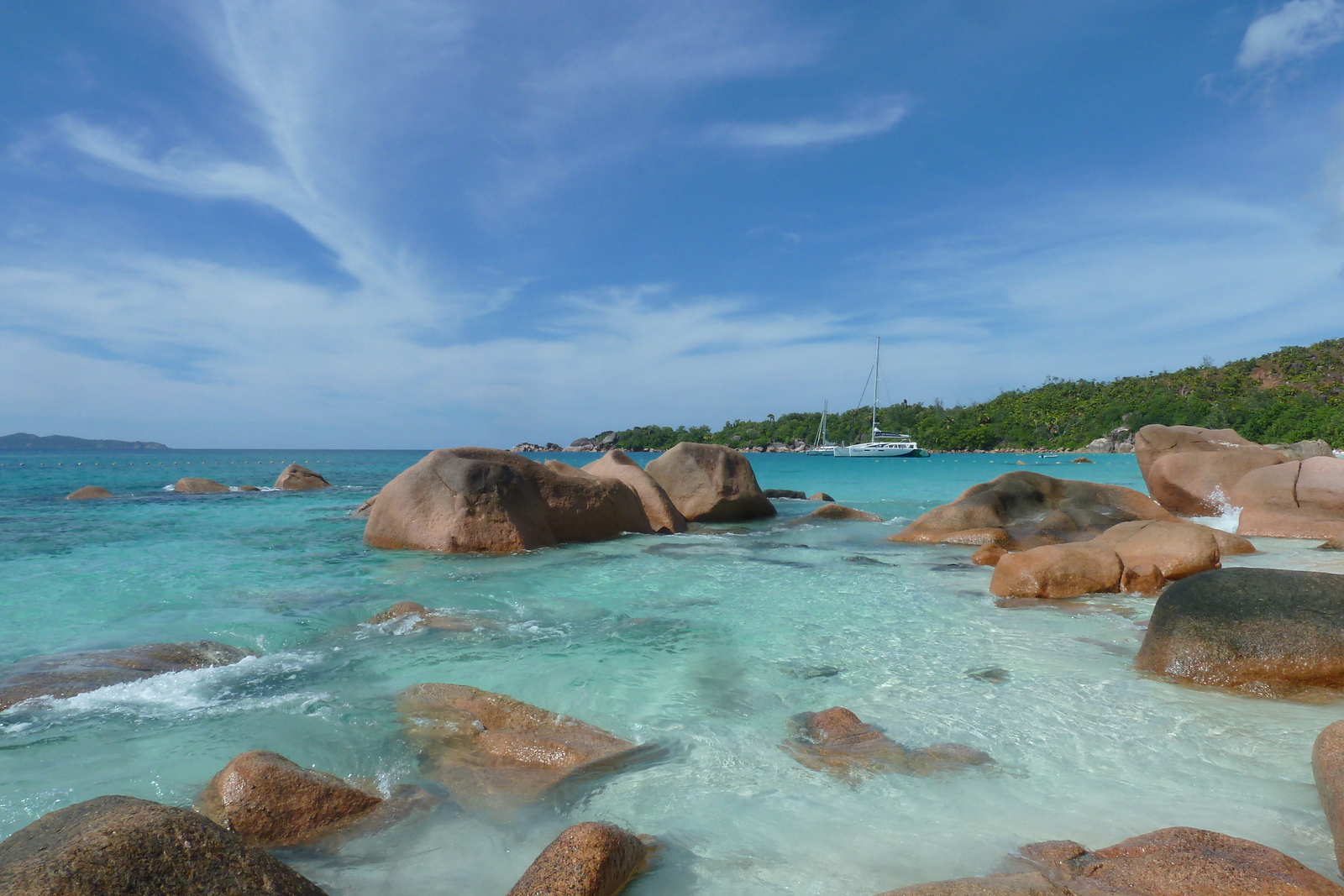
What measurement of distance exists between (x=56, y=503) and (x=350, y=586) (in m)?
20.0

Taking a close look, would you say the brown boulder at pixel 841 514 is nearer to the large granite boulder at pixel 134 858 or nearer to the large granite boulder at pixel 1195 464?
the large granite boulder at pixel 1195 464

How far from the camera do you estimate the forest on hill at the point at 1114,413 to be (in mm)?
64913

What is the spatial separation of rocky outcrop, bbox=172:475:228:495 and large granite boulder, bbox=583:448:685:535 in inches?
733

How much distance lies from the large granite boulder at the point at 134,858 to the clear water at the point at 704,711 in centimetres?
68

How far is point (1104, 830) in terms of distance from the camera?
10.7 feet

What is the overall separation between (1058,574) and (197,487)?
1145 inches

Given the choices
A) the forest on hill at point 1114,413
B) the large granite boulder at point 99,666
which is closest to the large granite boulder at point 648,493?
the large granite boulder at point 99,666

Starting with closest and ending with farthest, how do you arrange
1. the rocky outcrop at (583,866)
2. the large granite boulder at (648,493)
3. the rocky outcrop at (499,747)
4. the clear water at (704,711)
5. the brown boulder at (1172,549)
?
the rocky outcrop at (583,866)
the clear water at (704,711)
the rocky outcrop at (499,747)
the brown boulder at (1172,549)
the large granite boulder at (648,493)

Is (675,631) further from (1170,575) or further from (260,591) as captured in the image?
(1170,575)

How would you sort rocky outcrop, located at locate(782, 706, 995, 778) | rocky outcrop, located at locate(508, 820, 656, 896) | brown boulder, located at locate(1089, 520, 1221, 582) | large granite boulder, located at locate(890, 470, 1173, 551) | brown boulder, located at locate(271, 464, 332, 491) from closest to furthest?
1. rocky outcrop, located at locate(508, 820, 656, 896)
2. rocky outcrop, located at locate(782, 706, 995, 778)
3. brown boulder, located at locate(1089, 520, 1221, 582)
4. large granite boulder, located at locate(890, 470, 1173, 551)
5. brown boulder, located at locate(271, 464, 332, 491)

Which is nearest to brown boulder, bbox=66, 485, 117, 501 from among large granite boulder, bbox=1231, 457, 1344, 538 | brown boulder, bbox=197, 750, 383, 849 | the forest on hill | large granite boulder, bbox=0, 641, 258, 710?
large granite boulder, bbox=0, 641, 258, 710

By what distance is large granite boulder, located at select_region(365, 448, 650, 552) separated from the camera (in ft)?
39.2

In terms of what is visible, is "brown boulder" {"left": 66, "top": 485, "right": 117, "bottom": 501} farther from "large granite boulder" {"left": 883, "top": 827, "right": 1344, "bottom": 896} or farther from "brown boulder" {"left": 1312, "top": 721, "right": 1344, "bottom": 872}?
"brown boulder" {"left": 1312, "top": 721, "right": 1344, "bottom": 872}

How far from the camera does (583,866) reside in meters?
2.71
